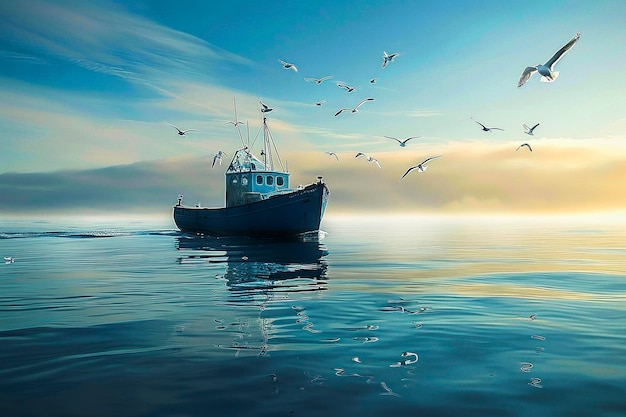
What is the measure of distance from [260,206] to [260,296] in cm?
2858

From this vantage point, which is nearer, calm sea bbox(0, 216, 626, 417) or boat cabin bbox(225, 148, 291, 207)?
calm sea bbox(0, 216, 626, 417)

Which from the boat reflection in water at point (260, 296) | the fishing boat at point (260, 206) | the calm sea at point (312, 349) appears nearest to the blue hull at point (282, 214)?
the fishing boat at point (260, 206)

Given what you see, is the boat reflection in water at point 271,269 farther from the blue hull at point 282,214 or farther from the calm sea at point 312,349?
the blue hull at point 282,214

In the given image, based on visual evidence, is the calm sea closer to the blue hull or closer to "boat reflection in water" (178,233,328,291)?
"boat reflection in water" (178,233,328,291)

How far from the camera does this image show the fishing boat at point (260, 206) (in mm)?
41594

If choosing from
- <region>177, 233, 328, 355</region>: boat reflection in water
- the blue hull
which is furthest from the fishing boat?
<region>177, 233, 328, 355</region>: boat reflection in water

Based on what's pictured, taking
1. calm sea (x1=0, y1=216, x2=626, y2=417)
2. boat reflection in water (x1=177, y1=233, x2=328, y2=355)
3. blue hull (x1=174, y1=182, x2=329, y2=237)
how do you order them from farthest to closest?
blue hull (x1=174, y1=182, x2=329, y2=237) < boat reflection in water (x1=177, y1=233, x2=328, y2=355) < calm sea (x1=0, y1=216, x2=626, y2=417)

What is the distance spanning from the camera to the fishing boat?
136ft

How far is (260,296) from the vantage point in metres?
14.2

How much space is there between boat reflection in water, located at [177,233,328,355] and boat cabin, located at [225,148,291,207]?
21.2m

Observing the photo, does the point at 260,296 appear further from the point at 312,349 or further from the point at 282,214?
the point at 282,214

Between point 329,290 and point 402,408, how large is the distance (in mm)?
9656

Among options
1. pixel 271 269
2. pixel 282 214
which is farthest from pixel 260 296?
pixel 282 214

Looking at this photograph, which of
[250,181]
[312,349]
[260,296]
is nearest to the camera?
[312,349]
